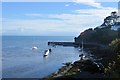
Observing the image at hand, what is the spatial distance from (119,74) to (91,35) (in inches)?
3860

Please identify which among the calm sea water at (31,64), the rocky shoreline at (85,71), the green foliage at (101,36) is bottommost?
the calm sea water at (31,64)

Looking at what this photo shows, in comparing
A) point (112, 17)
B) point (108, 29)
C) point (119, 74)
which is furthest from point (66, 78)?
point (112, 17)

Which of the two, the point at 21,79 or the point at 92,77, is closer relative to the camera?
the point at 92,77

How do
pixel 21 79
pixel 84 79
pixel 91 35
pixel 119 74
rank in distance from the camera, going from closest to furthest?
1. pixel 119 74
2. pixel 84 79
3. pixel 21 79
4. pixel 91 35

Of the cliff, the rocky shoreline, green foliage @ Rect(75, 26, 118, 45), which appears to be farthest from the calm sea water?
the cliff

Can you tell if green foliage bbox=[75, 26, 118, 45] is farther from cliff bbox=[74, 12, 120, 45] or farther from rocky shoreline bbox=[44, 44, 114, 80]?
rocky shoreline bbox=[44, 44, 114, 80]

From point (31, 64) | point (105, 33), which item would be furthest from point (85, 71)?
point (105, 33)

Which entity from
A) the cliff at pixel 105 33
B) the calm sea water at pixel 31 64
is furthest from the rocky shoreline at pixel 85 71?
the cliff at pixel 105 33

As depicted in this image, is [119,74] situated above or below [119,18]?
below

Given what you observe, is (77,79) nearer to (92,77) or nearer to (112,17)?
(92,77)

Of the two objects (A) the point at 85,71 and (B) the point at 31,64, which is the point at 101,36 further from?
(A) the point at 85,71

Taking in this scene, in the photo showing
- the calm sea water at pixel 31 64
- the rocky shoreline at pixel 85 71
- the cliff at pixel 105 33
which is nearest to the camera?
the rocky shoreline at pixel 85 71

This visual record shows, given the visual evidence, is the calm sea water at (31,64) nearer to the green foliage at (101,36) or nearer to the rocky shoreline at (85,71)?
the rocky shoreline at (85,71)

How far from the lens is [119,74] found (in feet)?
69.9
